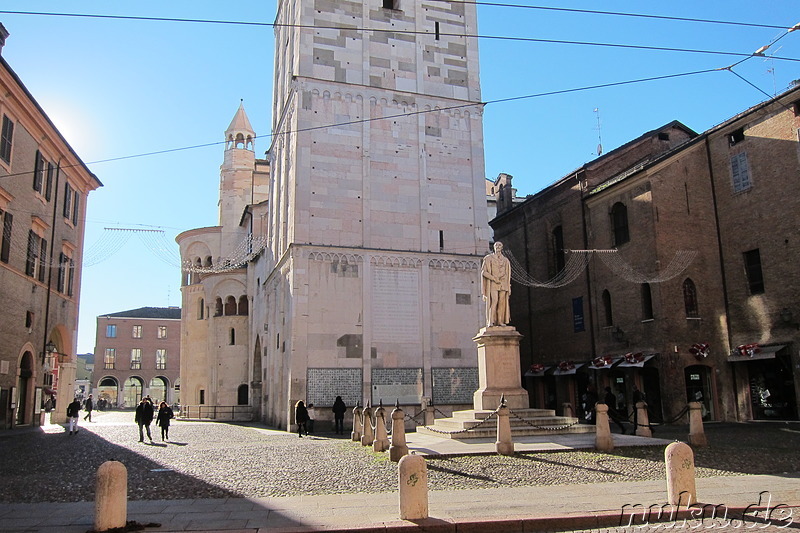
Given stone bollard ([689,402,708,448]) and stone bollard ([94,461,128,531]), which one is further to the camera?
stone bollard ([689,402,708,448])

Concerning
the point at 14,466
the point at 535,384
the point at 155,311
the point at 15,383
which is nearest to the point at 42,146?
the point at 15,383

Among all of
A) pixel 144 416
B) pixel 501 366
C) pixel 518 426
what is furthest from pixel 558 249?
pixel 144 416

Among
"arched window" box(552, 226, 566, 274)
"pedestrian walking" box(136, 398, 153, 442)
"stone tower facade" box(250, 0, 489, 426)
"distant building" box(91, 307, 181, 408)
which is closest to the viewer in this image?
"pedestrian walking" box(136, 398, 153, 442)

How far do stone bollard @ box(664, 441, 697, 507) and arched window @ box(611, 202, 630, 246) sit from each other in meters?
20.8

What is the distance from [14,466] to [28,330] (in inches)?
569

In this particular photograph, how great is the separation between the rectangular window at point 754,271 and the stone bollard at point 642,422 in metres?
10.6

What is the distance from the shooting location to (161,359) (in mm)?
82688

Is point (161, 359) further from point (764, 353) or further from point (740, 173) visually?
point (764, 353)

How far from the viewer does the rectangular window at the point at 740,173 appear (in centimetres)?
2667

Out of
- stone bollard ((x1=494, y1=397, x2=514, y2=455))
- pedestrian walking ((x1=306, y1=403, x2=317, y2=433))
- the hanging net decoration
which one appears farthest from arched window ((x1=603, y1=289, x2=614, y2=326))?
stone bollard ((x1=494, y1=397, x2=514, y2=455))

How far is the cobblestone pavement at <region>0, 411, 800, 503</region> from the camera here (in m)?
11.4

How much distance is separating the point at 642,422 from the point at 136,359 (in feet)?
245

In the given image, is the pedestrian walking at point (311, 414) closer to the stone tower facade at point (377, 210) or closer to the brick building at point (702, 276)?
the stone tower facade at point (377, 210)

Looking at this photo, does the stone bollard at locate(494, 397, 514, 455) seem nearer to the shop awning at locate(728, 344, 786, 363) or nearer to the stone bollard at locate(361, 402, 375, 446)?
the stone bollard at locate(361, 402, 375, 446)
